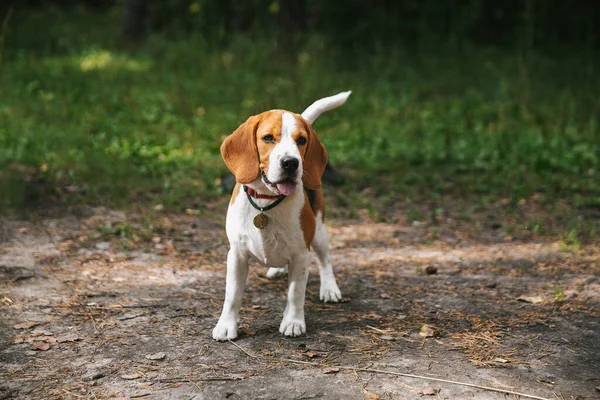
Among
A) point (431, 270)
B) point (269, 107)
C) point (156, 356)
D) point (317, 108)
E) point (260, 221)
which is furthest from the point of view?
point (269, 107)

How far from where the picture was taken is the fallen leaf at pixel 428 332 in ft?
13.5

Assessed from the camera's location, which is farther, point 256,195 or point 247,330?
point 247,330

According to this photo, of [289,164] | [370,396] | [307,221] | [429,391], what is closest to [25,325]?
[307,221]

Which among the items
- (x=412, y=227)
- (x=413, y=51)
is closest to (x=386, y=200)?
(x=412, y=227)

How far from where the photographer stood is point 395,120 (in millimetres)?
10172

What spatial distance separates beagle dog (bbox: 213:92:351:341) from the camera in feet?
12.0

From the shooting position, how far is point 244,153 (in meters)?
3.76

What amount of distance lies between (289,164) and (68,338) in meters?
1.61

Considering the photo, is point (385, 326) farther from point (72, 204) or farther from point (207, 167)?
point (207, 167)

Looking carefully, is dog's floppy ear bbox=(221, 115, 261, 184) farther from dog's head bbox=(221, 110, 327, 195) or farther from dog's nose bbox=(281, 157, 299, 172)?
dog's nose bbox=(281, 157, 299, 172)

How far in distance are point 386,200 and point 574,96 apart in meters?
5.36

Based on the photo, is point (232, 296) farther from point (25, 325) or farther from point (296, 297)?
point (25, 325)

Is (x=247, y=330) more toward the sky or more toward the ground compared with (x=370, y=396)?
more toward the sky


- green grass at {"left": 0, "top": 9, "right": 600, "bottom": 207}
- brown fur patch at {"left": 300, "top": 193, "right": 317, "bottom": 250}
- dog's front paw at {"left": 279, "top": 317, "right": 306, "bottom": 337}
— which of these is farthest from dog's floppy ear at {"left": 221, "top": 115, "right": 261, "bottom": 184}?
green grass at {"left": 0, "top": 9, "right": 600, "bottom": 207}
